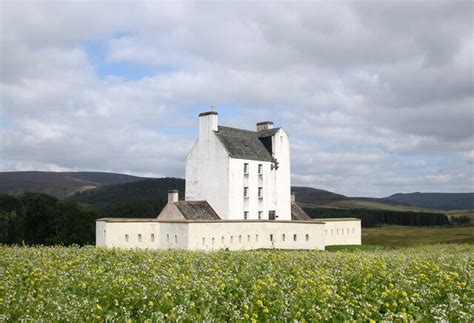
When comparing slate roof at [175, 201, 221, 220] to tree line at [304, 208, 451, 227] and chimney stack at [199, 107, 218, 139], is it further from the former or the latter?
tree line at [304, 208, 451, 227]

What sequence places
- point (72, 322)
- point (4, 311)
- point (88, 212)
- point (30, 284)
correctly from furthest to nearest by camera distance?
1. point (88, 212)
2. point (30, 284)
3. point (4, 311)
4. point (72, 322)

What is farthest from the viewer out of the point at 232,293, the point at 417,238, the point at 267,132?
the point at 417,238

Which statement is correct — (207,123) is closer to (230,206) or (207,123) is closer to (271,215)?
(230,206)

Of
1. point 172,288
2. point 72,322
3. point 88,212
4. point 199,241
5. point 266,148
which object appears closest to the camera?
point 72,322

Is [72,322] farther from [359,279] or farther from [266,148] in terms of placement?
[266,148]

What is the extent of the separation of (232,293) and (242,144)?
42.4 m

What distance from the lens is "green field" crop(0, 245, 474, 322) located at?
12.0m

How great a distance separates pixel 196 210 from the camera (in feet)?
168

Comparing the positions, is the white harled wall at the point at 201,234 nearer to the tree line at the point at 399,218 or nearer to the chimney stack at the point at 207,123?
the chimney stack at the point at 207,123

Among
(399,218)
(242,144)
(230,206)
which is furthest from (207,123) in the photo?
(399,218)

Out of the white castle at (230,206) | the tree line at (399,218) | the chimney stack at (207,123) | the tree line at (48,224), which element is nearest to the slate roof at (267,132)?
the white castle at (230,206)

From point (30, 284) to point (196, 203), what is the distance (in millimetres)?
36548

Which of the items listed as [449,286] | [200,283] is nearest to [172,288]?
[200,283]

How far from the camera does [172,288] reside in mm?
14398
